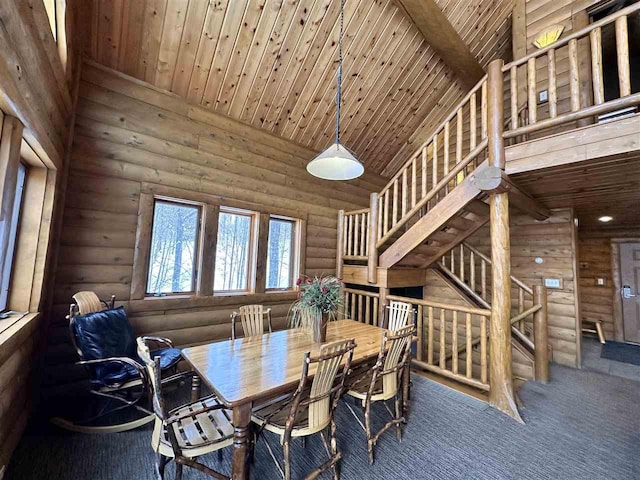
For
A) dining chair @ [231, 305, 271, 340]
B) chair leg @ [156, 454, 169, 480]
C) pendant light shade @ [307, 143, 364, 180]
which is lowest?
chair leg @ [156, 454, 169, 480]

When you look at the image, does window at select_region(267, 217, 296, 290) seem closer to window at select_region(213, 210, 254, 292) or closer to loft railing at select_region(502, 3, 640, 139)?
window at select_region(213, 210, 254, 292)

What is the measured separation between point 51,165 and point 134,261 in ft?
3.91

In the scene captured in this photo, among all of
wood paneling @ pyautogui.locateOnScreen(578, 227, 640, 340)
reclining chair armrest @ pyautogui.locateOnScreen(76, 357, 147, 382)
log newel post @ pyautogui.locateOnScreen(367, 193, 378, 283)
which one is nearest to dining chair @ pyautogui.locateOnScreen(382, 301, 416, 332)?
log newel post @ pyautogui.locateOnScreen(367, 193, 378, 283)

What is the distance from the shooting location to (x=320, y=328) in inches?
105

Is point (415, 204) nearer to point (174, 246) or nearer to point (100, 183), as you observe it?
point (174, 246)

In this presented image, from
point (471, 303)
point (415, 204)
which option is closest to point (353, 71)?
point (415, 204)

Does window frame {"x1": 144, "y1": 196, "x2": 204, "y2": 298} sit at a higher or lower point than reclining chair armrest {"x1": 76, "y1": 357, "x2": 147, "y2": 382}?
higher

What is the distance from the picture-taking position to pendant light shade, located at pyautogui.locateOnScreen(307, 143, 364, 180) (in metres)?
2.57

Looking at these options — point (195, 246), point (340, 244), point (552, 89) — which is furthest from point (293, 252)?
point (552, 89)

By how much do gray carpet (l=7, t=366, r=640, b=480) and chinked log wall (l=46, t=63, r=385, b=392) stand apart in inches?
39.1

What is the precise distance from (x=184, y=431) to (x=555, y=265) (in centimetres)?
566

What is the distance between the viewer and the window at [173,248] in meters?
3.37

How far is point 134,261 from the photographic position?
123 inches

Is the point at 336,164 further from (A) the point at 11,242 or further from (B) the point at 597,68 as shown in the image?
(A) the point at 11,242
